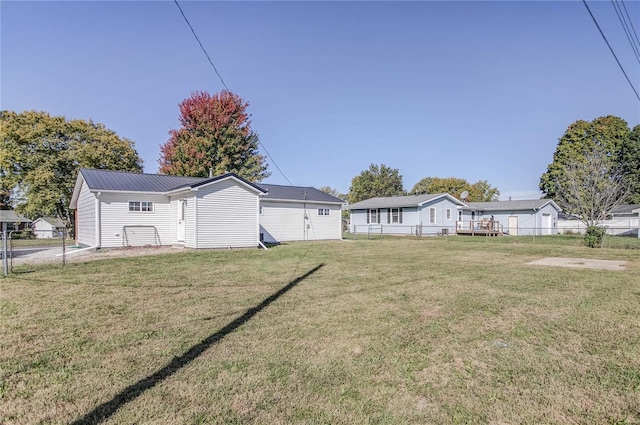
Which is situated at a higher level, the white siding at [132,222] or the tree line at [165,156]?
the tree line at [165,156]

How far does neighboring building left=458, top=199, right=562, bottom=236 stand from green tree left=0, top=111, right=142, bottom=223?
103 ft

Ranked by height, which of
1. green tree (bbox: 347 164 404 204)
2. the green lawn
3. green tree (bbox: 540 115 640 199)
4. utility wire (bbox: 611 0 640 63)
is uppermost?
green tree (bbox: 540 115 640 199)

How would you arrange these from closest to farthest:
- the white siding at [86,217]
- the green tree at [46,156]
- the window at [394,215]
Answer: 1. the white siding at [86,217]
2. the green tree at [46,156]
3. the window at [394,215]

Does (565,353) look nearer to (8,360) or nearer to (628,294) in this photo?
(628,294)

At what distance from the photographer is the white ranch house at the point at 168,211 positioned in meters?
14.4

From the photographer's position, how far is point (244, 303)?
19.5ft

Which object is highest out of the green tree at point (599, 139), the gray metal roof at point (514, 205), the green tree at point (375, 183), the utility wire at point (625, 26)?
the green tree at point (599, 139)

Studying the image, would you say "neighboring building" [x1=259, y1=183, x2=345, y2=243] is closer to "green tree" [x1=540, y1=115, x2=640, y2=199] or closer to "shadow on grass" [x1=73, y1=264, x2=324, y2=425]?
"shadow on grass" [x1=73, y1=264, x2=324, y2=425]

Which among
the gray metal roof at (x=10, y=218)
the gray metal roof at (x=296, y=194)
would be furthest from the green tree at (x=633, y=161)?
the gray metal roof at (x=10, y=218)

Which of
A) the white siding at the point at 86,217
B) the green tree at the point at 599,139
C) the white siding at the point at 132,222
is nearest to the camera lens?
the white siding at the point at 132,222

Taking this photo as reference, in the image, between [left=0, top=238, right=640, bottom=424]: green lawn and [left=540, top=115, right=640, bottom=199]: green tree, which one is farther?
[left=540, top=115, right=640, bottom=199]: green tree

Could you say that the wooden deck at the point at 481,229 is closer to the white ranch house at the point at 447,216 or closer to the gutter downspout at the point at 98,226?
the white ranch house at the point at 447,216

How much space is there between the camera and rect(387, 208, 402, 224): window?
2944 cm

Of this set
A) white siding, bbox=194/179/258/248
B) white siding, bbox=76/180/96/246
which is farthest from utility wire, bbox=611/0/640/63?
white siding, bbox=76/180/96/246
